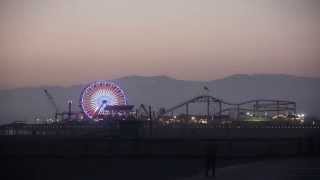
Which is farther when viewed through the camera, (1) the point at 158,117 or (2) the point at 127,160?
(1) the point at 158,117

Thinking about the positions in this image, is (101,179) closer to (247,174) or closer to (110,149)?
(110,149)

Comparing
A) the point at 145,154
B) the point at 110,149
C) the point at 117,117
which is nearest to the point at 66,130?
the point at 117,117

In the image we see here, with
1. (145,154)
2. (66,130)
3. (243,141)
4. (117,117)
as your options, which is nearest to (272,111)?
(117,117)

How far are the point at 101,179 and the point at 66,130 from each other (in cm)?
4668

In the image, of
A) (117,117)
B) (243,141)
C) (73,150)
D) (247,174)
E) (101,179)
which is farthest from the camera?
(117,117)

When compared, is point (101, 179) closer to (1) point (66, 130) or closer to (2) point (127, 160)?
(2) point (127, 160)

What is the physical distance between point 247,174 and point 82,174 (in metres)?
22.6

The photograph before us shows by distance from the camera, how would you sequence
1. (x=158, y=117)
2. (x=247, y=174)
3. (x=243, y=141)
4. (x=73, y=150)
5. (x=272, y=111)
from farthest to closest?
(x=272, y=111)
(x=158, y=117)
(x=243, y=141)
(x=73, y=150)
(x=247, y=174)

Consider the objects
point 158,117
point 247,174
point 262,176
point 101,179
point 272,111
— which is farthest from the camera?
point 272,111

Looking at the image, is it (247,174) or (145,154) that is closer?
(247,174)

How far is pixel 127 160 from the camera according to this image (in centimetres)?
4400

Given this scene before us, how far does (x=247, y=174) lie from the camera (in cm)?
2372

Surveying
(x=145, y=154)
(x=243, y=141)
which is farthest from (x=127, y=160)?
(x=243, y=141)

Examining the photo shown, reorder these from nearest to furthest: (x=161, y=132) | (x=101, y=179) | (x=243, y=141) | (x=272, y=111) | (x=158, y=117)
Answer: (x=101, y=179)
(x=243, y=141)
(x=161, y=132)
(x=158, y=117)
(x=272, y=111)
